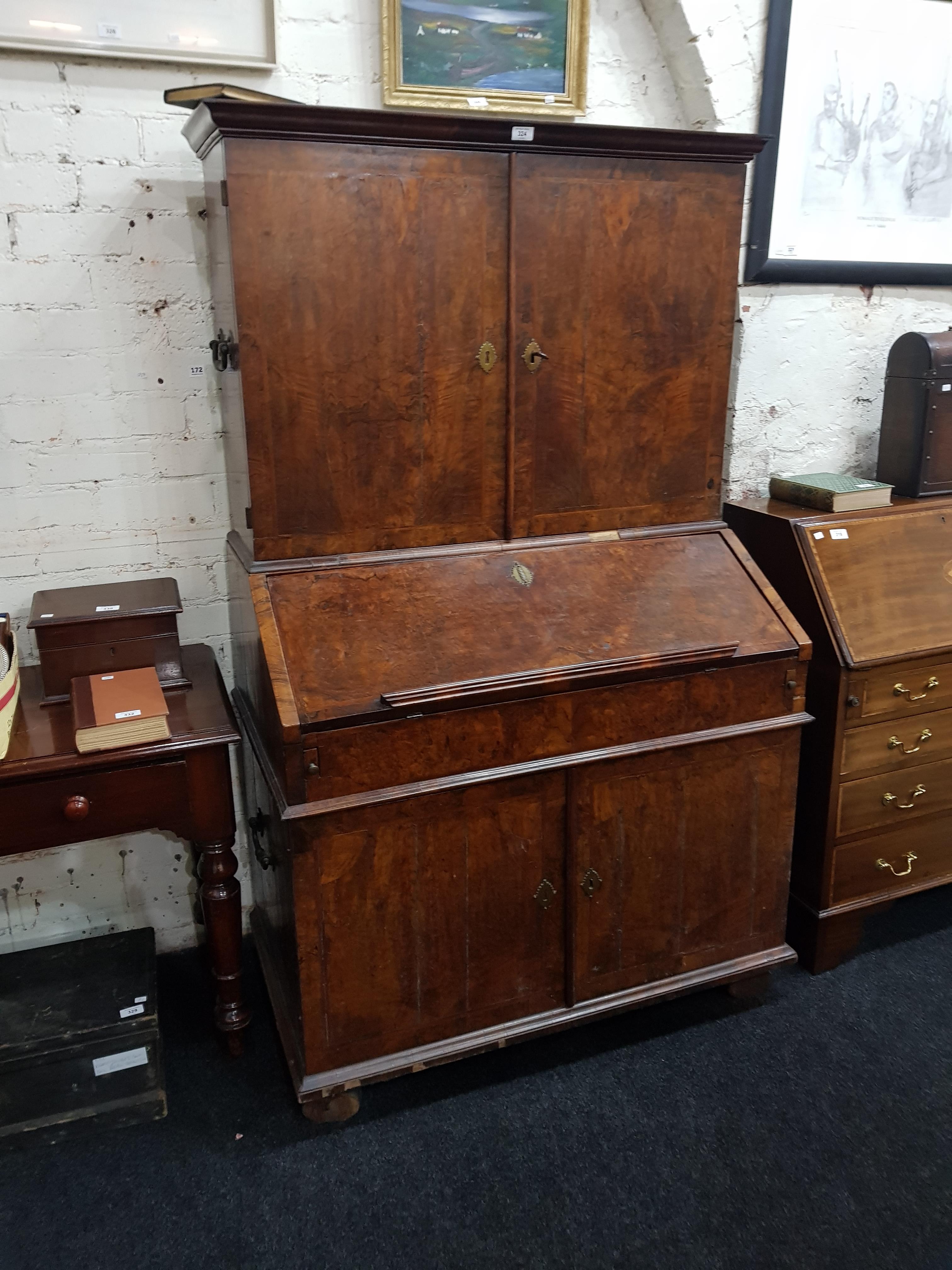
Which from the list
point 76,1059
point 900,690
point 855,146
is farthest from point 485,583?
point 855,146

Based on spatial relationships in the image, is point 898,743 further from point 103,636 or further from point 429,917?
point 103,636

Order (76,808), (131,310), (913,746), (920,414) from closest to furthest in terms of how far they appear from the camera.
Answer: (76,808) → (131,310) → (913,746) → (920,414)

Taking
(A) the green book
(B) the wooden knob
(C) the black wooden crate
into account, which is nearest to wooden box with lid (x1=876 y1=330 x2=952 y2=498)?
(A) the green book

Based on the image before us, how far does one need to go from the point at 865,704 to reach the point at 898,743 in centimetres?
17

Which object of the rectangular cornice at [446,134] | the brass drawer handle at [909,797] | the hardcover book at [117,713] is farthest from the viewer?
the brass drawer handle at [909,797]

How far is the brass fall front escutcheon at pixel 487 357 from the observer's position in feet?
6.69

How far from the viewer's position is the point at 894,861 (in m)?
2.56

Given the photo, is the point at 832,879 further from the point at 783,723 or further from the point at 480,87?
the point at 480,87

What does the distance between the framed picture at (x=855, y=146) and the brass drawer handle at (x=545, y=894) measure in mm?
1726

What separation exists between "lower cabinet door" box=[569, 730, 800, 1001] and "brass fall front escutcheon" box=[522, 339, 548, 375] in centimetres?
87

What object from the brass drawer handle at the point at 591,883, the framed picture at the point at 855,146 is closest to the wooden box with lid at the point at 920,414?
the framed picture at the point at 855,146

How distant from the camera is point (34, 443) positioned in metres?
2.24

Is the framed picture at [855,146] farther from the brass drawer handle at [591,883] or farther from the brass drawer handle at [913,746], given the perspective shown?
the brass drawer handle at [591,883]

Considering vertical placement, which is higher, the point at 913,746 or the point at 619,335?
the point at 619,335
